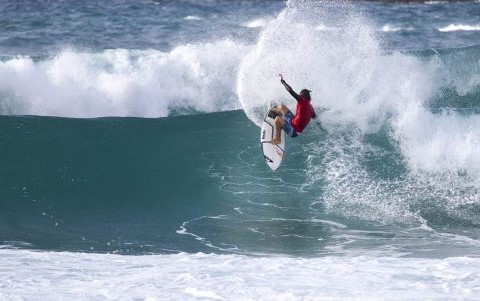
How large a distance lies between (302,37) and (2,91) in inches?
264

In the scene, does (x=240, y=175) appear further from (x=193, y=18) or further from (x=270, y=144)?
(x=193, y=18)

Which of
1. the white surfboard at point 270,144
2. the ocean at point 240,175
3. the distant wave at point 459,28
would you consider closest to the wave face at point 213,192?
the ocean at point 240,175

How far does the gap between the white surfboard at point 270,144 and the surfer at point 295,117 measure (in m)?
0.07

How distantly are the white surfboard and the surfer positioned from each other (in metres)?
0.07

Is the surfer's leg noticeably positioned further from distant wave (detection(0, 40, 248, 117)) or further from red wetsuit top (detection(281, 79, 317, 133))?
distant wave (detection(0, 40, 248, 117))

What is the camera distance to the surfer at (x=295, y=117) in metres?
13.0

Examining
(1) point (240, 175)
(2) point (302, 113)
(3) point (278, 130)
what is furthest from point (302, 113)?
(1) point (240, 175)

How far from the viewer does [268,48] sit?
16719mm

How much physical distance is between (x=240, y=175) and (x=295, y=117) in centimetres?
204

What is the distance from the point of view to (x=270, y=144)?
546 inches

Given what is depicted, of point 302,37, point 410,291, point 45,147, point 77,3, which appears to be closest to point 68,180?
point 45,147

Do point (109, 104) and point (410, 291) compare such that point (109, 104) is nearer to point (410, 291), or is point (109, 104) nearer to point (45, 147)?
point (45, 147)

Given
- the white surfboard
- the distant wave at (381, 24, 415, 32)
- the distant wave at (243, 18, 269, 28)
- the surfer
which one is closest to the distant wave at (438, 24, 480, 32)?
the distant wave at (381, 24, 415, 32)

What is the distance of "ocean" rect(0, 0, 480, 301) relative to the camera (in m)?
9.88
